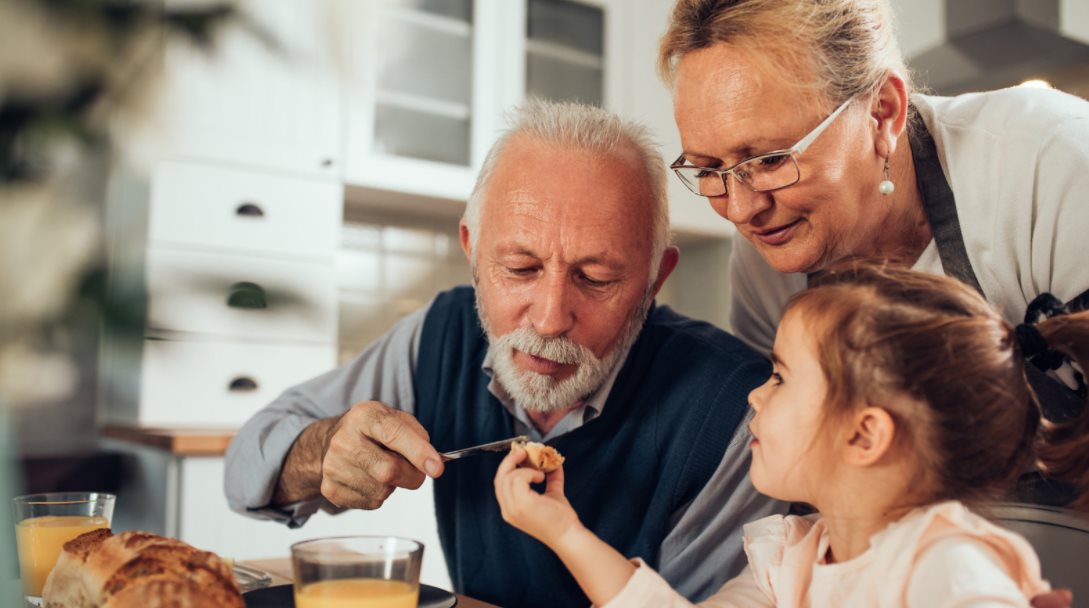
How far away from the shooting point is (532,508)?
3.06 ft

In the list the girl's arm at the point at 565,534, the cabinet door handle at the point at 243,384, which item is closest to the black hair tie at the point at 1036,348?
the girl's arm at the point at 565,534

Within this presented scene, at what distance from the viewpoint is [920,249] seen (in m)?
1.26

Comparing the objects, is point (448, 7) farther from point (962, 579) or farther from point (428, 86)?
point (962, 579)

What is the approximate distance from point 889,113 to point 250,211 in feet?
6.52

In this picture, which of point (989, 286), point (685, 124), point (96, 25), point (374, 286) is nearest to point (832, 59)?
point (685, 124)

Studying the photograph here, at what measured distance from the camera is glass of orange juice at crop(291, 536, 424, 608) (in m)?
0.70

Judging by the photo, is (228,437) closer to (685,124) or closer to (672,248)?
(672,248)

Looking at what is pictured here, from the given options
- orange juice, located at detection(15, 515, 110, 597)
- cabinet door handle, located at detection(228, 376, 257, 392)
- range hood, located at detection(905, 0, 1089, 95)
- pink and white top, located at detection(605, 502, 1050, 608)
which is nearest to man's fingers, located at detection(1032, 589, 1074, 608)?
pink and white top, located at detection(605, 502, 1050, 608)

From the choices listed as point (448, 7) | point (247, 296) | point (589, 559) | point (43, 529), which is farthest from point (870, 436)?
point (448, 7)

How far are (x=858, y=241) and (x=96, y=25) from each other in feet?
3.48

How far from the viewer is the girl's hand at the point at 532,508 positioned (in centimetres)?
93

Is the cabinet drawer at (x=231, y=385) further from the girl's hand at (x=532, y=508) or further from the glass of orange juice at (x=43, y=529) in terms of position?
the girl's hand at (x=532, y=508)

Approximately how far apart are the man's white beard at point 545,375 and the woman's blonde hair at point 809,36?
402mm

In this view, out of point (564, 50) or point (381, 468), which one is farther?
point (564, 50)
